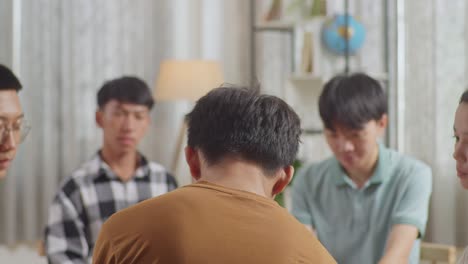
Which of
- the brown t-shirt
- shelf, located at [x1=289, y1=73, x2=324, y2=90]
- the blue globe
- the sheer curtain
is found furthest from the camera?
the sheer curtain

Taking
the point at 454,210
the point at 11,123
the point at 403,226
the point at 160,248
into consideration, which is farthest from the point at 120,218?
the point at 454,210

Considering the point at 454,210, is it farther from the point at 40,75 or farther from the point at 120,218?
the point at 120,218

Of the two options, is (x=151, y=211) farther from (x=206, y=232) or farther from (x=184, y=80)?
(x=184, y=80)

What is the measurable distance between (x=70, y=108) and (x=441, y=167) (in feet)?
7.01

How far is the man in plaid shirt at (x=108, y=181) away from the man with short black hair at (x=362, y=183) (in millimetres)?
637

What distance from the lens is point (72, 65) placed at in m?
4.39

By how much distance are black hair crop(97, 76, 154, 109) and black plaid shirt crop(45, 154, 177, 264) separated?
0.72ft

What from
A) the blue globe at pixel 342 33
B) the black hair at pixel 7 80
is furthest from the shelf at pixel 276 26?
the black hair at pixel 7 80

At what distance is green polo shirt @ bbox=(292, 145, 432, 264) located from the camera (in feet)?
7.38

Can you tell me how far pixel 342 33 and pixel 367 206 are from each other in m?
2.00

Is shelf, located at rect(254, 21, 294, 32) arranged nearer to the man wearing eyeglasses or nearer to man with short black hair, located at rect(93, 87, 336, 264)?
the man wearing eyeglasses

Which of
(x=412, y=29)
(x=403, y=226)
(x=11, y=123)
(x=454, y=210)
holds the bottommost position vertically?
(x=454, y=210)

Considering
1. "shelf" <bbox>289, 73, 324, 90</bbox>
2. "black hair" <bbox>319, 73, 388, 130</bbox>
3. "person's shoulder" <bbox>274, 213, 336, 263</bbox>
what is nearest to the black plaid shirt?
"black hair" <bbox>319, 73, 388, 130</bbox>

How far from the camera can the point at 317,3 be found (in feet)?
13.1
